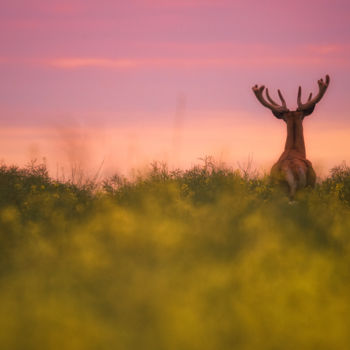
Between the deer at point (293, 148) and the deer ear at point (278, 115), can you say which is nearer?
the deer at point (293, 148)

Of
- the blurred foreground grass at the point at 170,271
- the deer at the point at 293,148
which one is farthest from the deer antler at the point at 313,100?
the blurred foreground grass at the point at 170,271

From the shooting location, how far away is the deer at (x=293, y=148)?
10094 millimetres

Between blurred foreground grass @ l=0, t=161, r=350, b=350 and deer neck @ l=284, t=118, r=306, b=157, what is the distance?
2.78 meters

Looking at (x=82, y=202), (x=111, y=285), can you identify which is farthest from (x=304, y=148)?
(x=111, y=285)

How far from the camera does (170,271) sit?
4.88m

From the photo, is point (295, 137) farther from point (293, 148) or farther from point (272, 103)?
point (272, 103)

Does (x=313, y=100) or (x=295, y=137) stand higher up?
(x=313, y=100)

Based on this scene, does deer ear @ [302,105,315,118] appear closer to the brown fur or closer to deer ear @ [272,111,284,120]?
the brown fur

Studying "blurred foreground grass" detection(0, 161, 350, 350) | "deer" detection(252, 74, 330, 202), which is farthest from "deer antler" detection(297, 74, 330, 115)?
"blurred foreground grass" detection(0, 161, 350, 350)

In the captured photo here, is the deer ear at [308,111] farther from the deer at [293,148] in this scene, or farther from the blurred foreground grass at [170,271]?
the blurred foreground grass at [170,271]

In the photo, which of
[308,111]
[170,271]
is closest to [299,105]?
[308,111]

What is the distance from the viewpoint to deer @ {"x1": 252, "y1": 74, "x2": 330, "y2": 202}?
1009 cm

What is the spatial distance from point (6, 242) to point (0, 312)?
7.38ft

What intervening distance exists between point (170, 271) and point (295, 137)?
7.03m
